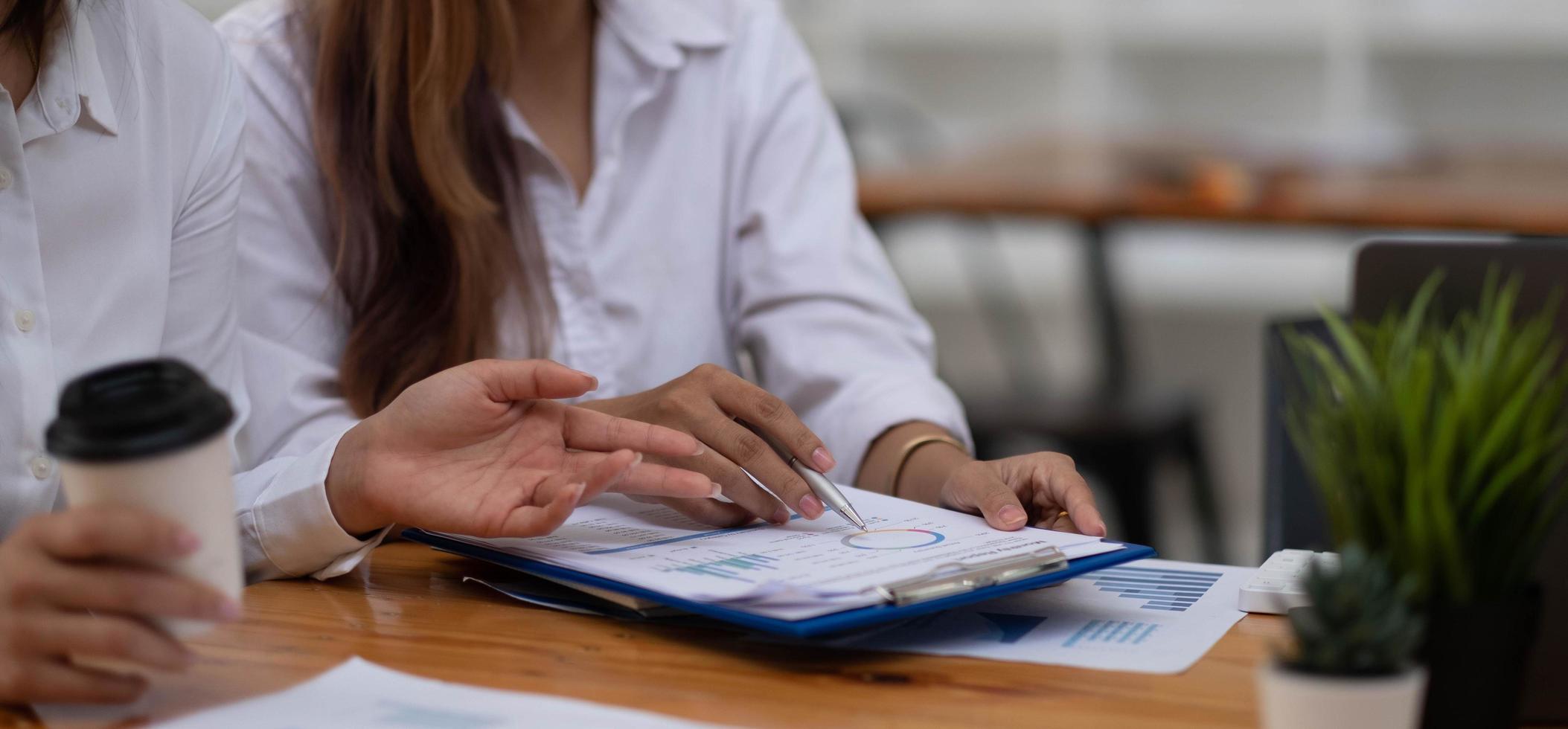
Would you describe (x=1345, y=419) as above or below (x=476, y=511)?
above

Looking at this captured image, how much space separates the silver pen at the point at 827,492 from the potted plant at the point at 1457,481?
364 mm

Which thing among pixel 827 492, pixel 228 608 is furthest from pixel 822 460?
pixel 228 608

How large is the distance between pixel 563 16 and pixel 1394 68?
287 centimetres

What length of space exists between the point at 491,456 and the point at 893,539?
24 cm

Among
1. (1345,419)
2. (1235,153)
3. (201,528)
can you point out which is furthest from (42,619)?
(1235,153)

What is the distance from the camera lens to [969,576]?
78cm

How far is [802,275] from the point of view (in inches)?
53.9

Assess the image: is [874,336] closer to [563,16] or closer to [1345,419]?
[563,16]

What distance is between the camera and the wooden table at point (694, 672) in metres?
0.69

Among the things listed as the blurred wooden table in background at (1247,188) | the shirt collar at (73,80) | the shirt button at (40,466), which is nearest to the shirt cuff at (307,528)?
the shirt button at (40,466)

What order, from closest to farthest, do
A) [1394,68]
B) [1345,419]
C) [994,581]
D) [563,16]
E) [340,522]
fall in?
[1345,419], [994,581], [340,522], [563,16], [1394,68]

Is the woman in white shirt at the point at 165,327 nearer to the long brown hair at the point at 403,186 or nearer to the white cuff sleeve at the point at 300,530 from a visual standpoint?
the white cuff sleeve at the point at 300,530

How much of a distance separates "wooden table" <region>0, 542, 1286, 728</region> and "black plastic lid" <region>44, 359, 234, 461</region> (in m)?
0.16

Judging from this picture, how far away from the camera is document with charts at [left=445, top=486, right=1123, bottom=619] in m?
0.76
